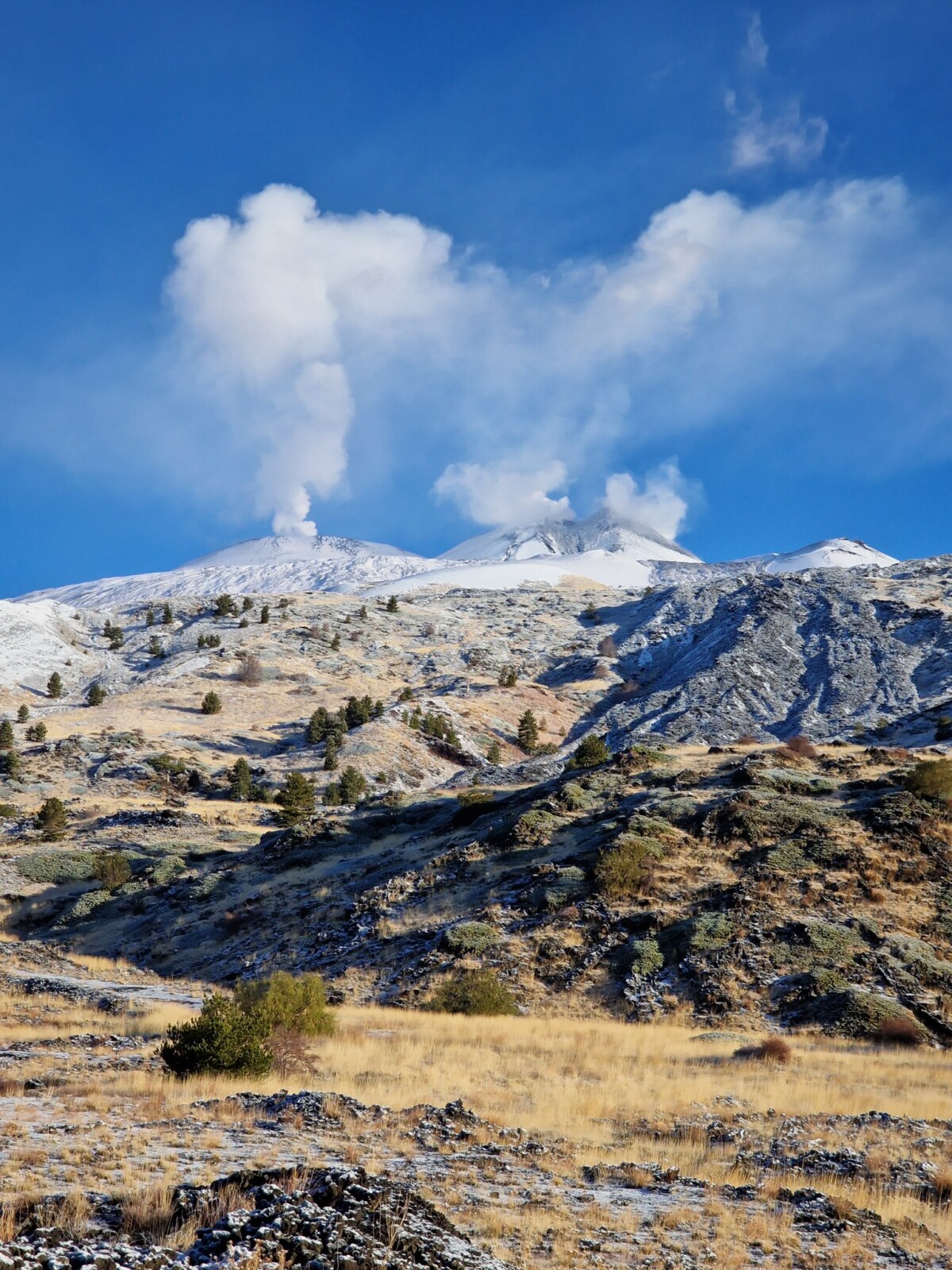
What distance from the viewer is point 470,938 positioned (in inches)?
1046

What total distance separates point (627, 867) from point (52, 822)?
129 feet

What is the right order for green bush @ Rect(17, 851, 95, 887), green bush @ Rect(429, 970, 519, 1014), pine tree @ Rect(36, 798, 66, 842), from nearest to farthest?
green bush @ Rect(429, 970, 519, 1014) → green bush @ Rect(17, 851, 95, 887) → pine tree @ Rect(36, 798, 66, 842)

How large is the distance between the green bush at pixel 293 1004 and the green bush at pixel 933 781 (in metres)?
24.7

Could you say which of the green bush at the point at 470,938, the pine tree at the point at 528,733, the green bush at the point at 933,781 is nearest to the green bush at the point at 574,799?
the green bush at the point at 470,938

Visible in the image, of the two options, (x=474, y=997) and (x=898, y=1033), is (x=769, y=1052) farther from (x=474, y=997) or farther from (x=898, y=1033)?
A: (x=474, y=997)

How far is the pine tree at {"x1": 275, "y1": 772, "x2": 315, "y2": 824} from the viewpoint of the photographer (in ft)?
164

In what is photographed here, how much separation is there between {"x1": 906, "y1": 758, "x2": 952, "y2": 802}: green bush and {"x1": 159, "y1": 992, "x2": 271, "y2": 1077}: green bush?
89.7 ft

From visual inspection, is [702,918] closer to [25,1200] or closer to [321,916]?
[321,916]

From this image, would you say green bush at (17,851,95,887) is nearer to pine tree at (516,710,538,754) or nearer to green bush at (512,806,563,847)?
green bush at (512,806,563,847)

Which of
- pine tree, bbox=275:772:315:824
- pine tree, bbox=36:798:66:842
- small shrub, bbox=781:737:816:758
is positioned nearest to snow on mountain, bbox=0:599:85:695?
pine tree, bbox=36:798:66:842

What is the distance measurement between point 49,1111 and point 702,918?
780 inches

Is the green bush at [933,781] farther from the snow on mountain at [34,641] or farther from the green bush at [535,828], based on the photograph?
the snow on mountain at [34,641]

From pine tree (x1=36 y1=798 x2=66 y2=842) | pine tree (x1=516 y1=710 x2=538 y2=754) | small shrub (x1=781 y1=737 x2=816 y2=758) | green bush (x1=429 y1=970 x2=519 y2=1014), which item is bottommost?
green bush (x1=429 y1=970 x2=519 y2=1014)

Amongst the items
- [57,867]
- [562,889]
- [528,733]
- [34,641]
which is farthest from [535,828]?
[34,641]
